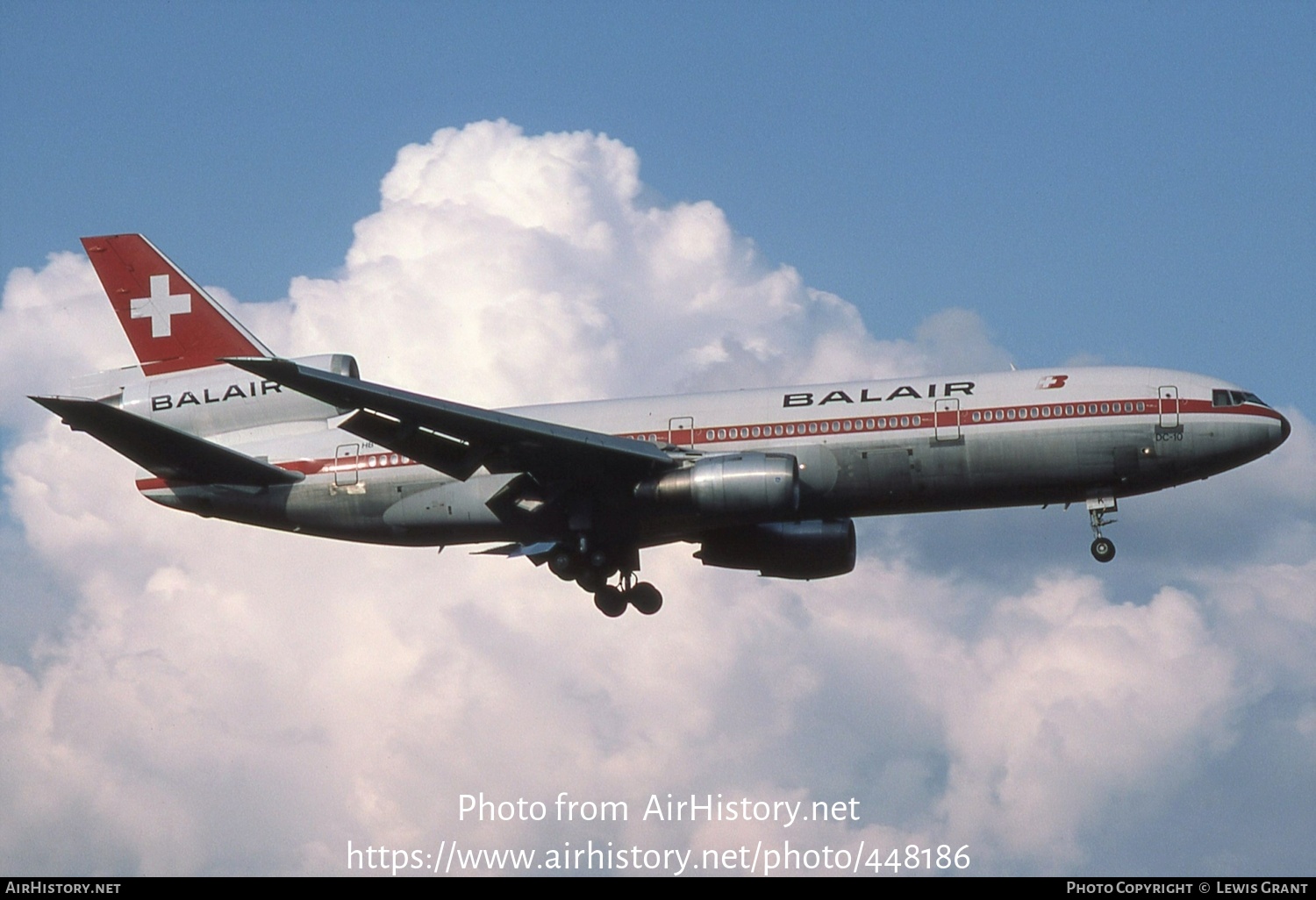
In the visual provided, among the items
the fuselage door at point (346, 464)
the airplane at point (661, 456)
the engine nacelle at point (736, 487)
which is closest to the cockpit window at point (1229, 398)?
the airplane at point (661, 456)

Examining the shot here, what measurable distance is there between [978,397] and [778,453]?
515 centimetres

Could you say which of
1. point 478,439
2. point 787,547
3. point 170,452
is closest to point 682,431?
point 478,439

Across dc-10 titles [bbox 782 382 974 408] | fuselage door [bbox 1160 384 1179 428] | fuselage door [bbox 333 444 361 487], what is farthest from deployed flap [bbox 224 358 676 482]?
fuselage door [bbox 1160 384 1179 428]

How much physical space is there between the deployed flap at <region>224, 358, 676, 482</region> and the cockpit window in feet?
44.7

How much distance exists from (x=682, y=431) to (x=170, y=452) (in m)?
13.5

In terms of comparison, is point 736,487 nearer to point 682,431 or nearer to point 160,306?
point 682,431

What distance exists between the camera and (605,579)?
151ft

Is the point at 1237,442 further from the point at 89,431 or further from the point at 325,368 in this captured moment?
the point at 89,431

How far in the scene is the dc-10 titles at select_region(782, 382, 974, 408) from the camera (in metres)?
42.7

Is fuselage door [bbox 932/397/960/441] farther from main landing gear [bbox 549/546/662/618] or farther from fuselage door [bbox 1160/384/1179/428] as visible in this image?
main landing gear [bbox 549/546/662/618]

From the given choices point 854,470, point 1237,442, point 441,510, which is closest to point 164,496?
point 441,510

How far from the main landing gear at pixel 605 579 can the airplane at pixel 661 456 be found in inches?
2.0

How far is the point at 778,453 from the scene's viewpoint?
4303cm
